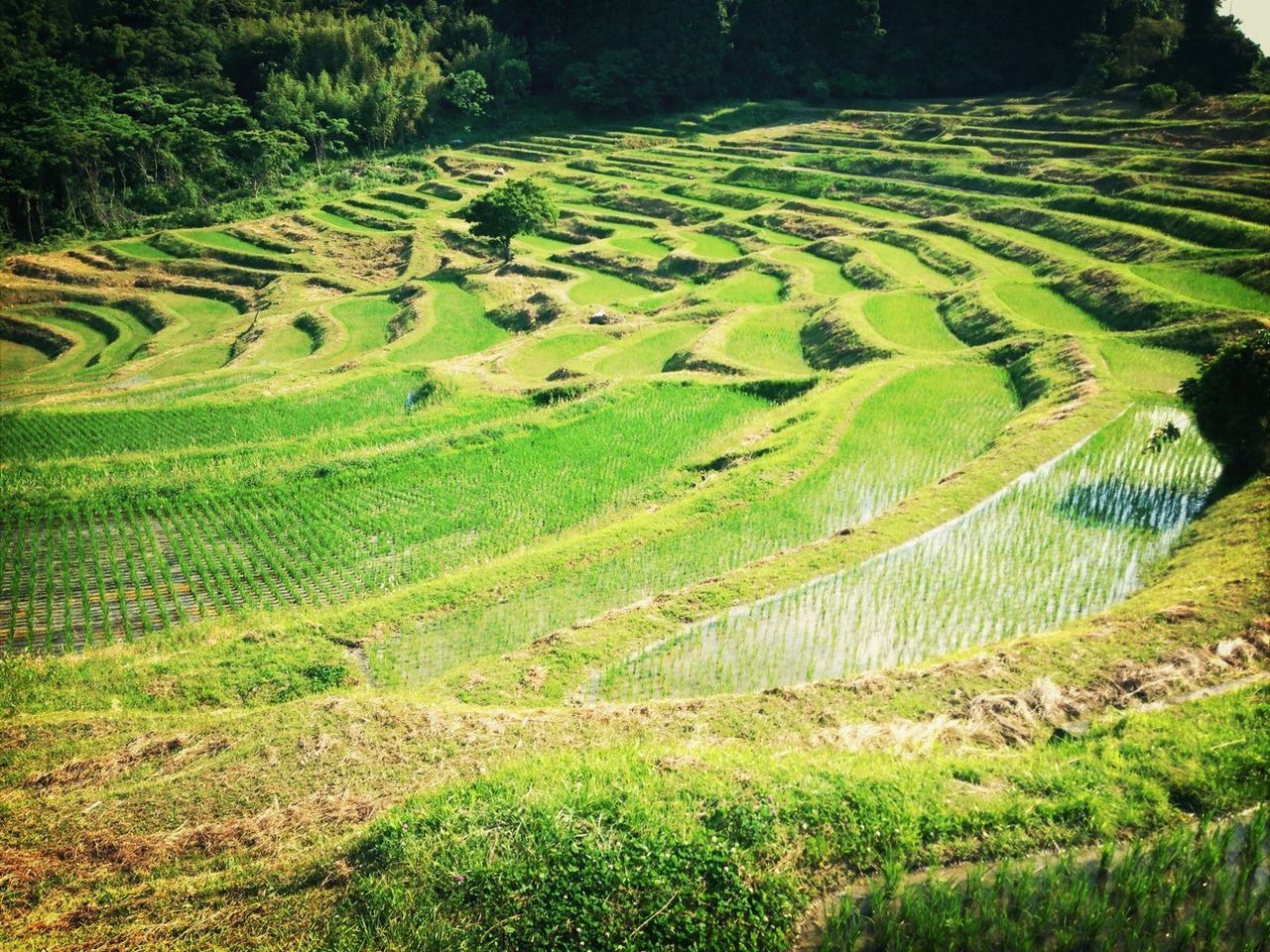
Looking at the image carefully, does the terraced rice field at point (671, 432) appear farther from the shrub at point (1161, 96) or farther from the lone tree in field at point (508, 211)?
the shrub at point (1161, 96)

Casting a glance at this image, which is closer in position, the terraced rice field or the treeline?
the terraced rice field

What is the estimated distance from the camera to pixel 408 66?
72625mm

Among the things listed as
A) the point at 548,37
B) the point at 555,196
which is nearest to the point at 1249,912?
the point at 555,196

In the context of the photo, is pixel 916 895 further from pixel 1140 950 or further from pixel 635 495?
pixel 635 495

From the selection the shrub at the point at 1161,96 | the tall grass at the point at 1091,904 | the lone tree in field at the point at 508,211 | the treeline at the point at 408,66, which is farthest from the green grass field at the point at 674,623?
the treeline at the point at 408,66

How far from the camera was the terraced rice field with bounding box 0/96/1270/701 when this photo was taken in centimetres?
1274

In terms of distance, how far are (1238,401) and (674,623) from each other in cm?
1111

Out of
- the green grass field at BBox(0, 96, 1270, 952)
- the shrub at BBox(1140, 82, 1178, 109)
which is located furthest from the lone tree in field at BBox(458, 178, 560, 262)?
the shrub at BBox(1140, 82, 1178, 109)

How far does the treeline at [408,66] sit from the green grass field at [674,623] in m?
27.6

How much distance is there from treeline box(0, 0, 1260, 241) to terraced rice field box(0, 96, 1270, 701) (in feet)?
40.3

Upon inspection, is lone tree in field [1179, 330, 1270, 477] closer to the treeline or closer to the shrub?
the shrub

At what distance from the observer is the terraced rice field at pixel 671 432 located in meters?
12.7

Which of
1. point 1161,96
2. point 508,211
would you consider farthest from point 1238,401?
point 1161,96

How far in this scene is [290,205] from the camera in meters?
54.3
